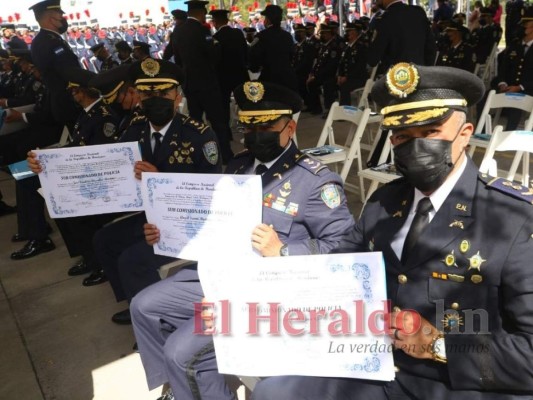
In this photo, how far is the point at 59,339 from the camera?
3354mm

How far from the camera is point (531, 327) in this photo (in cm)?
138

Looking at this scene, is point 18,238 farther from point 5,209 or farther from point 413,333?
point 413,333

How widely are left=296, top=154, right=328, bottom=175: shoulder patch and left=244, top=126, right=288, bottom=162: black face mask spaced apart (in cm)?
11

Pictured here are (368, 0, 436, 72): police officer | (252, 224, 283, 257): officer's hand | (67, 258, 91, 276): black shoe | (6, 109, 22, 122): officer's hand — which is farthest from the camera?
(6, 109, 22, 122): officer's hand

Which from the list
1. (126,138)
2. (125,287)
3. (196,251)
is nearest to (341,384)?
(196,251)

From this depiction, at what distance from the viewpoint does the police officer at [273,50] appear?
25.6 feet

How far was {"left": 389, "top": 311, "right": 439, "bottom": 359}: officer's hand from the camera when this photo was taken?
1514 mm

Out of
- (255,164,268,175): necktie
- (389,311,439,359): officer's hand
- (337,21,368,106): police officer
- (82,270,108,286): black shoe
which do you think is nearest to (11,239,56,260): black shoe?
(82,270,108,286): black shoe

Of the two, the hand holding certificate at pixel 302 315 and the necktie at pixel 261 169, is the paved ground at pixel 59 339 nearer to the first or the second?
the hand holding certificate at pixel 302 315

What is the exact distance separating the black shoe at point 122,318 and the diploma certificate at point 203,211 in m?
1.11

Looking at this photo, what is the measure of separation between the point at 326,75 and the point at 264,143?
7870 mm

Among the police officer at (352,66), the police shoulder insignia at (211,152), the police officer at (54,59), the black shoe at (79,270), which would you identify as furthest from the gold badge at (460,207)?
the police officer at (352,66)

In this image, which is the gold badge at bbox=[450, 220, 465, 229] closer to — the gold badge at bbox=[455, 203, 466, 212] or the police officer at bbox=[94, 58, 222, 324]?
the gold badge at bbox=[455, 203, 466, 212]

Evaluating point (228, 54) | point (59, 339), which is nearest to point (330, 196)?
point (59, 339)
